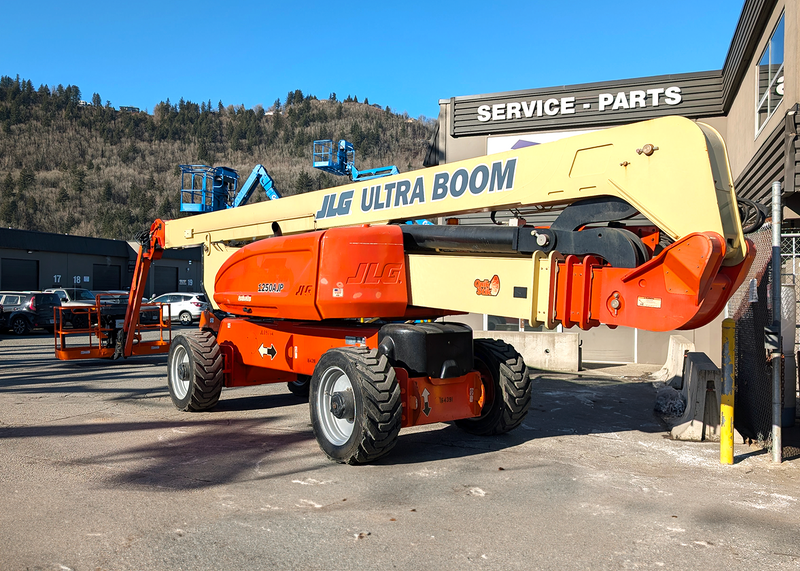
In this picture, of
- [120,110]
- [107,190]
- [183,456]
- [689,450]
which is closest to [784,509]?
[689,450]

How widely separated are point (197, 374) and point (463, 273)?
4.50m

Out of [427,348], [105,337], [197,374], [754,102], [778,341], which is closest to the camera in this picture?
[427,348]

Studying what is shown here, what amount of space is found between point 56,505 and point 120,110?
169 m

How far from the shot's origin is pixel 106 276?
41.4 m

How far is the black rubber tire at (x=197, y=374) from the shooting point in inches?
356

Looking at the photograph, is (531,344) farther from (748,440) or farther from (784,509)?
(784,509)

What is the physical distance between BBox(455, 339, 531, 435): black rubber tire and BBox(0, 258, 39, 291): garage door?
34712 millimetres

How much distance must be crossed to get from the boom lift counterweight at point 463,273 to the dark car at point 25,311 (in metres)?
18.2

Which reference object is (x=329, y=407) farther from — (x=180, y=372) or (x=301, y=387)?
(x=301, y=387)

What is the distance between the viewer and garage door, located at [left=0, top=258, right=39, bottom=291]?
113 feet

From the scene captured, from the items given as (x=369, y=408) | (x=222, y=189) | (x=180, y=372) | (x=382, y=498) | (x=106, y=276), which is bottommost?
(x=382, y=498)

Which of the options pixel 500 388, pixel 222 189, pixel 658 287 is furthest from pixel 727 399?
pixel 222 189

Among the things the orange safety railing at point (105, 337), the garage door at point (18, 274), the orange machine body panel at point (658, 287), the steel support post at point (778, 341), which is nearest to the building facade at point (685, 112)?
the steel support post at point (778, 341)

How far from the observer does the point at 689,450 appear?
732 centimetres
